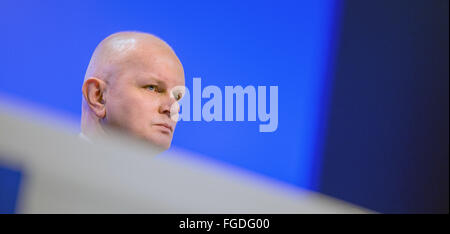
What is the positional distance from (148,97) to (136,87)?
3 cm

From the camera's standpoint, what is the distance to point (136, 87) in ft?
3.01

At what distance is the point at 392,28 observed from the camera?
A: 1426mm

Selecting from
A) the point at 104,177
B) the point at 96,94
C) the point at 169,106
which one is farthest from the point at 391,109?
the point at 104,177

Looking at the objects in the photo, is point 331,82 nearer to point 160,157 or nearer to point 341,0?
point 341,0

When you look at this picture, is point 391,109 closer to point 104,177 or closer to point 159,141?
point 159,141

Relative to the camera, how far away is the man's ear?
2.96 feet

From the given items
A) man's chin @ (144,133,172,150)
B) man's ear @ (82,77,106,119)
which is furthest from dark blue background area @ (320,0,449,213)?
man's ear @ (82,77,106,119)

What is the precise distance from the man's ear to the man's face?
0.4 inches

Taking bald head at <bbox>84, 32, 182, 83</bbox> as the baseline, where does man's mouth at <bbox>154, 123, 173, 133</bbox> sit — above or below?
below

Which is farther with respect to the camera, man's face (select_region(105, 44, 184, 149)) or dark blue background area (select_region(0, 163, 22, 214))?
man's face (select_region(105, 44, 184, 149))

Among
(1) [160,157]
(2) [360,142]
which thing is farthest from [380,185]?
(1) [160,157]

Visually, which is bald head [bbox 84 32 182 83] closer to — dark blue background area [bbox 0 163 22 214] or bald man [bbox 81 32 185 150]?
bald man [bbox 81 32 185 150]

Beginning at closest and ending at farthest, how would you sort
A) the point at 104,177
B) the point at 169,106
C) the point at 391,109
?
the point at 104,177
the point at 169,106
the point at 391,109

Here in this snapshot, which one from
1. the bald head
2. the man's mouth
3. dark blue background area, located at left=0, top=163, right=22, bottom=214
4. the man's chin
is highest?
the bald head
